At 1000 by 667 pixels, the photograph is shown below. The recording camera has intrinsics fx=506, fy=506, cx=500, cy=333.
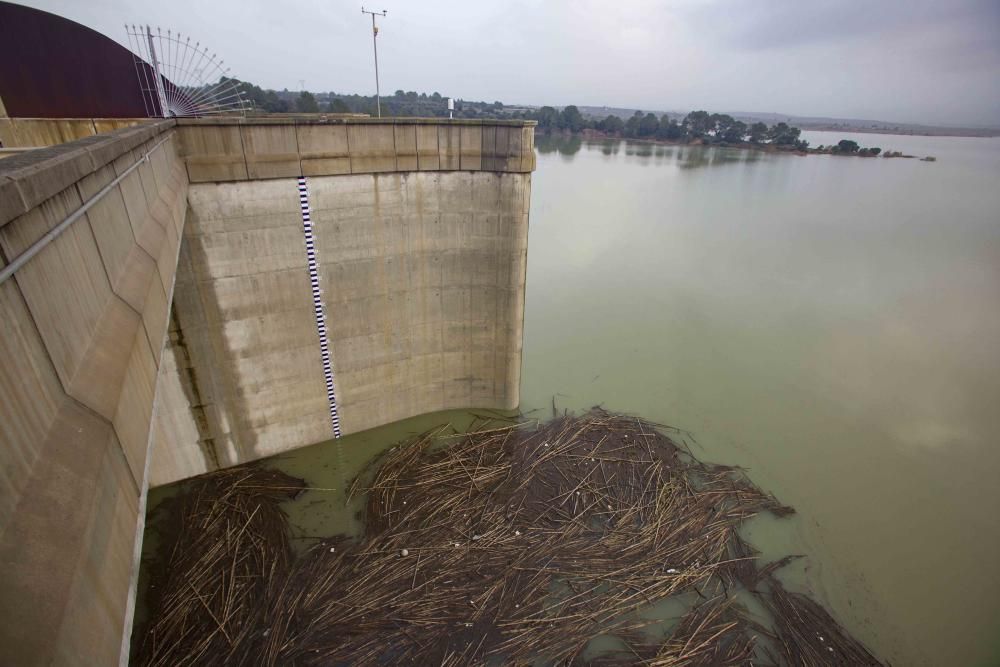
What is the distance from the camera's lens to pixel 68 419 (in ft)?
5.60

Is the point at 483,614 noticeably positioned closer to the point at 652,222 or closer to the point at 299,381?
the point at 299,381

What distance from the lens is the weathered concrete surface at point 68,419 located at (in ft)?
4.27

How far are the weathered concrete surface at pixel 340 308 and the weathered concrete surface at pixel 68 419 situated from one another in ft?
16.7

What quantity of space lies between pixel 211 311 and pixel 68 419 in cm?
658

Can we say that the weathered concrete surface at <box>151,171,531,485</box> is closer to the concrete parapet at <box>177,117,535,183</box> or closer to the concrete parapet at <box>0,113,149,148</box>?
the concrete parapet at <box>177,117,535,183</box>

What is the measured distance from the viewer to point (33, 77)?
627 cm

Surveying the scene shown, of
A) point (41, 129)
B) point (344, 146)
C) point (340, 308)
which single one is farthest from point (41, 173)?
point (340, 308)

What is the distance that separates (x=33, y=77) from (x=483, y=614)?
28.6ft

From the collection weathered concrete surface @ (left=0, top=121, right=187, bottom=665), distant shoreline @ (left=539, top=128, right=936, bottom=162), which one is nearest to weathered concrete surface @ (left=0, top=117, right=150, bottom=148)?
weathered concrete surface @ (left=0, top=121, right=187, bottom=665)

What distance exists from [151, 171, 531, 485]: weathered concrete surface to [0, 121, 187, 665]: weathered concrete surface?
16.7 feet

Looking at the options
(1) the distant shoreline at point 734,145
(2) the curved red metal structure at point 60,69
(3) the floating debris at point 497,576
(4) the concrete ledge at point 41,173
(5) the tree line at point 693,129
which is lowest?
(3) the floating debris at point 497,576

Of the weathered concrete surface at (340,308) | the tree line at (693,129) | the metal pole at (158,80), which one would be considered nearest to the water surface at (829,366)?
the weathered concrete surface at (340,308)

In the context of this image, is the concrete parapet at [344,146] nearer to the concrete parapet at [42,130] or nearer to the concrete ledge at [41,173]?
the concrete parapet at [42,130]

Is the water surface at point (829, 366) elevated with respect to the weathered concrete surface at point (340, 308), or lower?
lower
